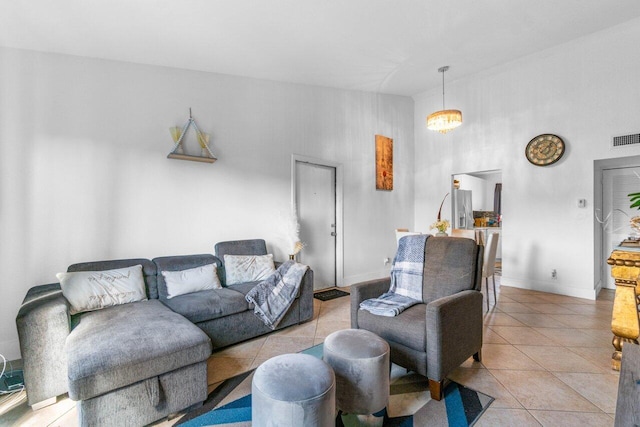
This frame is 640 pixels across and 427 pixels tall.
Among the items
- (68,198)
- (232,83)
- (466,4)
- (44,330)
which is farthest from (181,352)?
(466,4)

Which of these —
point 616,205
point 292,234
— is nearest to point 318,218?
point 292,234

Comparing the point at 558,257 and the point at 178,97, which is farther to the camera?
the point at 558,257

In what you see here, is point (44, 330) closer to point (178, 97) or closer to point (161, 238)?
point (161, 238)

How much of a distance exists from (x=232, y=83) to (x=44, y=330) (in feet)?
9.83

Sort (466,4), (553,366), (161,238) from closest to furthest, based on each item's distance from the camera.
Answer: (553,366) → (466,4) → (161,238)

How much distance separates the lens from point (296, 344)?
8.68 ft

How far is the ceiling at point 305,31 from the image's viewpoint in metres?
2.43

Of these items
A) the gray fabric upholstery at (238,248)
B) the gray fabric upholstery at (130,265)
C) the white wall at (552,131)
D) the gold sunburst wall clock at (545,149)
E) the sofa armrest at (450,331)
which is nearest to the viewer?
the sofa armrest at (450,331)

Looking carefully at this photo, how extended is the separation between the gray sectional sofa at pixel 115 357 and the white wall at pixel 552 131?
185 inches

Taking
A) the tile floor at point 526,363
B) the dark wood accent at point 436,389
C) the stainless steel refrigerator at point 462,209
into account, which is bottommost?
the tile floor at point 526,363

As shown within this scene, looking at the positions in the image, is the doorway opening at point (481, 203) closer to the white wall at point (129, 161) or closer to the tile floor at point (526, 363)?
the tile floor at point (526, 363)

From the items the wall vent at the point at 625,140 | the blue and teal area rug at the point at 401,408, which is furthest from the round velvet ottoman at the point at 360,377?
the wall vent at the point at 625,140

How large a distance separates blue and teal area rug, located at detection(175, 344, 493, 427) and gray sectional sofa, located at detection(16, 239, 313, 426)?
0.49 ft

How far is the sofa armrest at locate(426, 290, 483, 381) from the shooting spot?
178 cm
